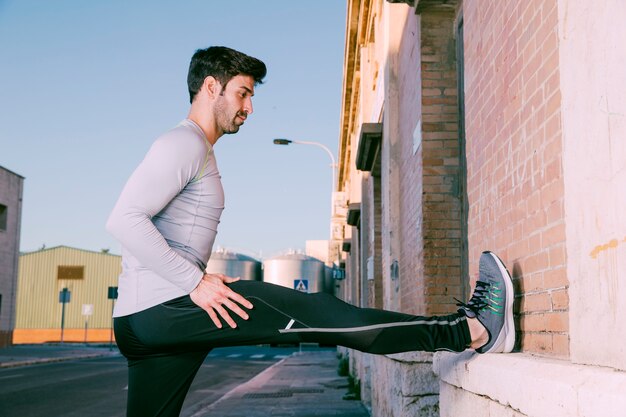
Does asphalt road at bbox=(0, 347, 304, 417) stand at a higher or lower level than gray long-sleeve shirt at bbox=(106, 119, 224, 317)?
lower

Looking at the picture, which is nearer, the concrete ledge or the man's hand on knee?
the concrete ledge

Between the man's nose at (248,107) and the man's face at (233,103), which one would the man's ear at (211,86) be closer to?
the man's face at (233,103)

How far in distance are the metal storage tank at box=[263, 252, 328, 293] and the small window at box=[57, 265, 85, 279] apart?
681 inches

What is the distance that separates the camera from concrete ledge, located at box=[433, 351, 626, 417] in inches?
68.4

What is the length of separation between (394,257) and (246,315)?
4.76 meters

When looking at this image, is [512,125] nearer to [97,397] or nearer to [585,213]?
[585,213]

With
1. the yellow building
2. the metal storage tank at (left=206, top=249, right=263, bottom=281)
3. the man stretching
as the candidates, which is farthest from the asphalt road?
the yellow building

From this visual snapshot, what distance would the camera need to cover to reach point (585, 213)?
6.92 feet

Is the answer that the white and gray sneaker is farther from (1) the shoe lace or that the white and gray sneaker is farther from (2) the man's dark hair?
(2) the man's dark hair

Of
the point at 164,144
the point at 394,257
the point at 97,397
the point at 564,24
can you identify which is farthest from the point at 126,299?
the point at 97,397

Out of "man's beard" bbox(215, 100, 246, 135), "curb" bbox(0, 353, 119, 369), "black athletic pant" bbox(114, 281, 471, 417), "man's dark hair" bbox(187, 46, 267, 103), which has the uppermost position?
"man's dark hair" bbox(187, 46, 267, 103)

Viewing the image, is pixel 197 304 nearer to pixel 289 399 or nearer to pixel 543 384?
pixel 543 384

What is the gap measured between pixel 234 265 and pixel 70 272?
1756 centimetres

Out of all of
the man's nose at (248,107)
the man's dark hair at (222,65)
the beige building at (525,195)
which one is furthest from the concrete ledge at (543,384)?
the man's dark hair at (222,65)
